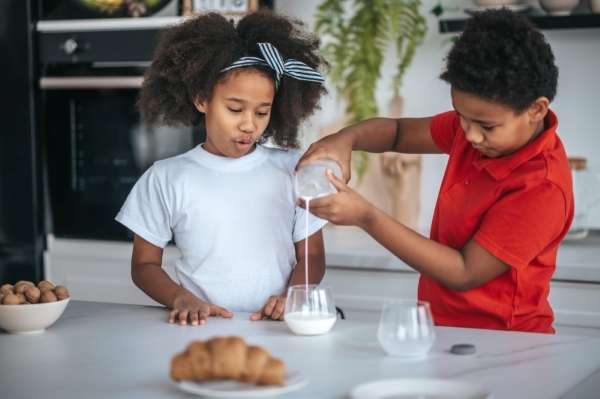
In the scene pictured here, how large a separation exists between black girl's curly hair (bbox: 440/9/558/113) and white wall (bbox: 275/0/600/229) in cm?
137

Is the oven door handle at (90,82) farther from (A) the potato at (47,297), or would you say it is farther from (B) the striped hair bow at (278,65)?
(A) the potato at (47,297)

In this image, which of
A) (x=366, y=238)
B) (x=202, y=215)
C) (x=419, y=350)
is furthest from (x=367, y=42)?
(x=419, y=350)

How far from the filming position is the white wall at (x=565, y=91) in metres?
3.07

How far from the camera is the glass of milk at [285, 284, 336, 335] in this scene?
4.99 feet

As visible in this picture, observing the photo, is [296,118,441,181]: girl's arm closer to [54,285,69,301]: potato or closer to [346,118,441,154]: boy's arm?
[346,118,441,154]: boy's arm

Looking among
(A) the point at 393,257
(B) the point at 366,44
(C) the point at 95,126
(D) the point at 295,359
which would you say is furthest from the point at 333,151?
(C) the point at 95,126

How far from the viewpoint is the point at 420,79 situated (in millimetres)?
3260

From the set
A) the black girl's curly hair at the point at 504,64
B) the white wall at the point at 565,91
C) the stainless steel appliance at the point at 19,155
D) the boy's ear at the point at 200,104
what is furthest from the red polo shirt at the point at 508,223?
the stainless steel appliance at the point at 19,155

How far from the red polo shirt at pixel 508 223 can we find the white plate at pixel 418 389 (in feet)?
1.60

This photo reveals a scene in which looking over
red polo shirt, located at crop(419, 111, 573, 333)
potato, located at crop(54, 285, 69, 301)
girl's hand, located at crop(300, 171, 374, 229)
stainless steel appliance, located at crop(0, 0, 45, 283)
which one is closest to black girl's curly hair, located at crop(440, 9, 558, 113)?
red polo shirt, located at crop(419, 111, 573, 333)

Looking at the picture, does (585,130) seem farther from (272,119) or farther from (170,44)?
(170,44)

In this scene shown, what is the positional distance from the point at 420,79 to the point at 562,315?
106 cm

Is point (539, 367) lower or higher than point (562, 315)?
higher

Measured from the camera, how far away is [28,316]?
1.59m
